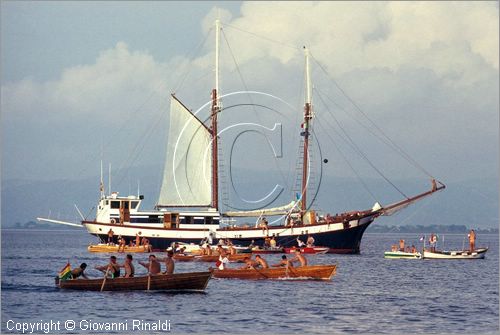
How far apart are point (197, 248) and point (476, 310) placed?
43182mm

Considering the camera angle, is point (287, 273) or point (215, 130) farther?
point (215, 130)

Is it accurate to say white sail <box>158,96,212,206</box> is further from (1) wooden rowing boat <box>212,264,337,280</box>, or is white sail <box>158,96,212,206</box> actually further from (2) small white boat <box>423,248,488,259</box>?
(1) wooden rowing boat <box>212,264,337,280</box>

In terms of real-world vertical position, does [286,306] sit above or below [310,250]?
below

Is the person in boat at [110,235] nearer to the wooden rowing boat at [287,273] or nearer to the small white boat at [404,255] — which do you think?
the small white boat at [404,255]

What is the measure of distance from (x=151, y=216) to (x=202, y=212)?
5698 millimetres

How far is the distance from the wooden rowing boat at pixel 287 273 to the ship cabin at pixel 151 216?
1662 inches

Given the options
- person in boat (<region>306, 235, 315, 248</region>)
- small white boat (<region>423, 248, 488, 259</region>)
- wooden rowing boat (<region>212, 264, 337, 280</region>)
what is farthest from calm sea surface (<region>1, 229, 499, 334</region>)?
person in boat (<region>306, 235, 315, 248</region>)

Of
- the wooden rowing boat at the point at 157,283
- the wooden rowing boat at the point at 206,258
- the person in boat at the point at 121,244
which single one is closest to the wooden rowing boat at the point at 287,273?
the wooden rowing boat at the point at 157,283

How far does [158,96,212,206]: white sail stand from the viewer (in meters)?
107

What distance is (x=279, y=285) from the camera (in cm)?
5919

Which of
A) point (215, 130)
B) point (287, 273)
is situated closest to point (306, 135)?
point (215, 130)

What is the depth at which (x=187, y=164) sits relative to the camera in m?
107
